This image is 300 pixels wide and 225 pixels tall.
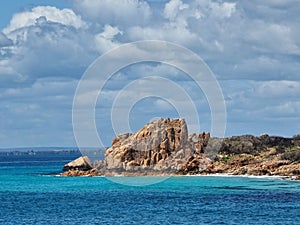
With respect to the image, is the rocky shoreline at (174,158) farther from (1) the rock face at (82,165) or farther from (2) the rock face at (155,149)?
(1) the rock face at (82,165)

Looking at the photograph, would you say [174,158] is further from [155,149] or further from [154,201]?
[154,201]

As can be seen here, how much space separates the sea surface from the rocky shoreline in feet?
27.0

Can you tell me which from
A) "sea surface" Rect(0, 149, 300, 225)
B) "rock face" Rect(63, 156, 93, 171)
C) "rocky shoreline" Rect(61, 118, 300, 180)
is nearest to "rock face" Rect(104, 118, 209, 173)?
"rocky shoreline" Rect(61, 118, 300, 180)

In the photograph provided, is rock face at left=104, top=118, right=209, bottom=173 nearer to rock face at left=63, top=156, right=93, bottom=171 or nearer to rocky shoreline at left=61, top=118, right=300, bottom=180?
rocky shoreline at left=61, top=118, right=300, bottom=180

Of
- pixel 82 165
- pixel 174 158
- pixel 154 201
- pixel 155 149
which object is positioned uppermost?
pixel 155 149

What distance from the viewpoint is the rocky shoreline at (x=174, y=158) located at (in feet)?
481

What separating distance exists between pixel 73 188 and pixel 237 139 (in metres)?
66.7

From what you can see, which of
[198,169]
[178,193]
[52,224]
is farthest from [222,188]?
[52,224]

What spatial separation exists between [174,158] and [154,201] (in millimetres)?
53150

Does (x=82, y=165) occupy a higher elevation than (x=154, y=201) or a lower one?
higher

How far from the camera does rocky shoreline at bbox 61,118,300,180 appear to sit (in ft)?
481

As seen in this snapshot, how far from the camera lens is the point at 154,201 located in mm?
97500

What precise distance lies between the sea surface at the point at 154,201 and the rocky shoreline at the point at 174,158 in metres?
8.23

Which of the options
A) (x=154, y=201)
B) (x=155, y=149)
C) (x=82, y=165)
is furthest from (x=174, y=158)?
(x=154, y=201)
